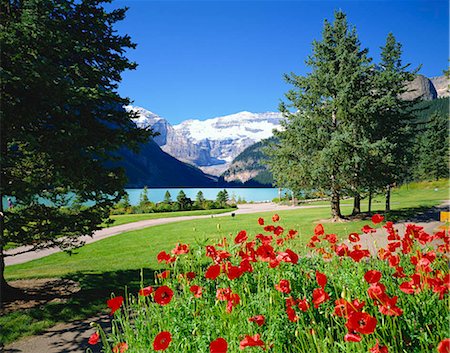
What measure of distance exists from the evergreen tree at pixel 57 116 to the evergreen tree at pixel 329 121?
11.0 metres

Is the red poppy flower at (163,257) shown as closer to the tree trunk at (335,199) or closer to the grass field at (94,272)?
the grass field at (94,272)

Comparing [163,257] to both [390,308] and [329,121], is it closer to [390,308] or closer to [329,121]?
[390,308]

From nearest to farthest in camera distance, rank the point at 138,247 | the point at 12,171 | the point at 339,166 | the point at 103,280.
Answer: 1. the point at 12,171
2. the point at 103,280
3. the point at 138,247
4. the point at 339,166

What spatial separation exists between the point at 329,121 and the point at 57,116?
14.6m

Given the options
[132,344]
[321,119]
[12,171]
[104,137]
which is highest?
[321,119]

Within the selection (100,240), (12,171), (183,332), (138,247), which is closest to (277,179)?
(138,247)

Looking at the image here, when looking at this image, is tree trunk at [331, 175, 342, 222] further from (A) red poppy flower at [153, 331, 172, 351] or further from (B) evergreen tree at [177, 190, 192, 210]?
(B) evergreen tree at [177, 190, 192, 210]

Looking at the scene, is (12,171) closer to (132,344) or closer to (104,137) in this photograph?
(104,137)

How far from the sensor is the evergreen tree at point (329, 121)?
14.9m

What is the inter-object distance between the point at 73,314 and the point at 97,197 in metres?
2.36

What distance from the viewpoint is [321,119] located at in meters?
16.1

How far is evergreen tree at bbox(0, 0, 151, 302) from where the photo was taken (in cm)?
511

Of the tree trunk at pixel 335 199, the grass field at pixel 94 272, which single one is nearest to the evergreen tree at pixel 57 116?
the grass field at pixel 94 272

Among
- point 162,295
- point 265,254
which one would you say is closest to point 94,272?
point 162,295
